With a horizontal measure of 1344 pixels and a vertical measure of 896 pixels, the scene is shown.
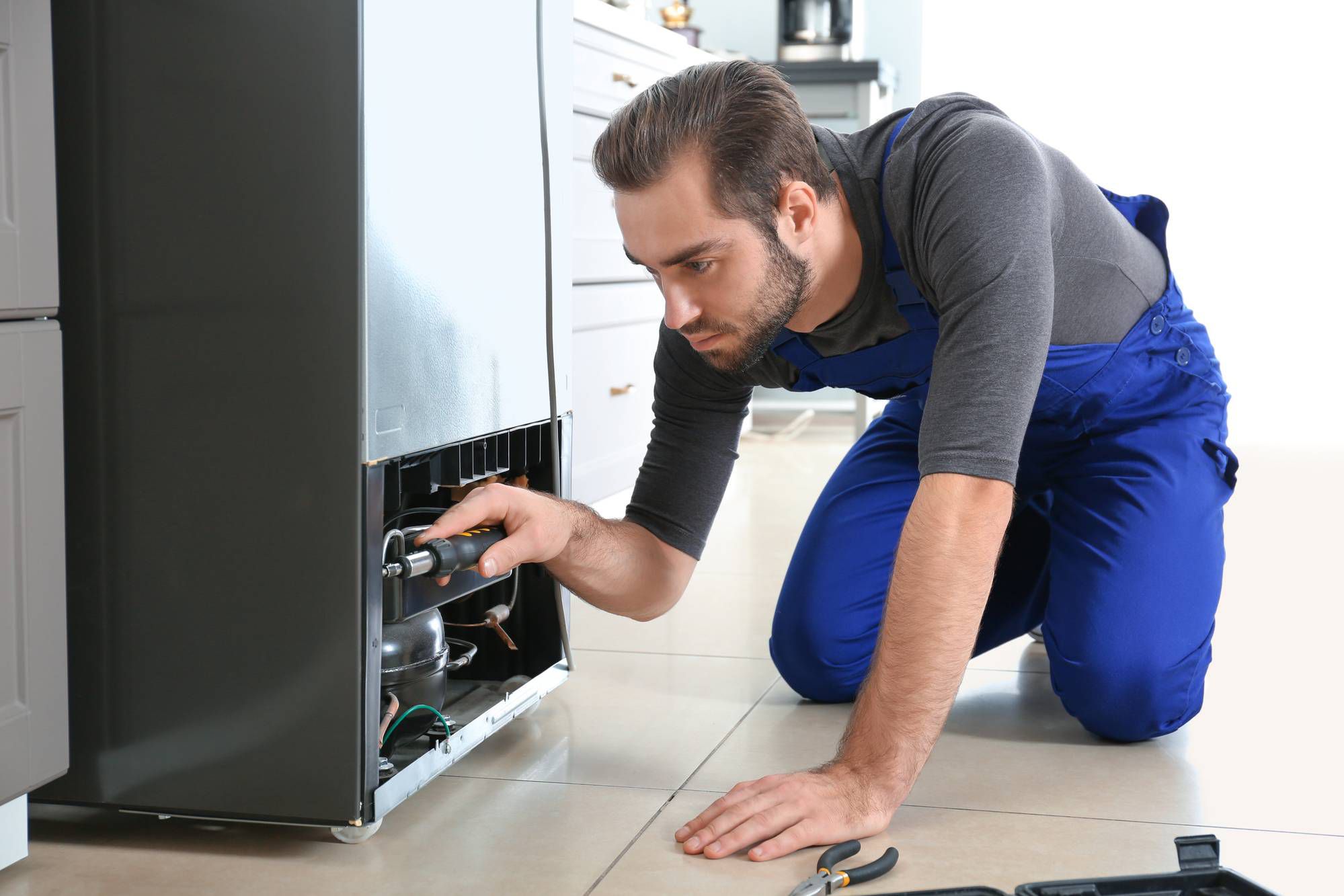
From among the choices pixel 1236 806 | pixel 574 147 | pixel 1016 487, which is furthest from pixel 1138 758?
pixel 574 147

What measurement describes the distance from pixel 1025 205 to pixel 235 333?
64 cm

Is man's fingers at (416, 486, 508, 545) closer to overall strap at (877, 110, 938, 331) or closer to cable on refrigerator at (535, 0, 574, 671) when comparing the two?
cable on refrigerator at (535, 0, 574, 671)

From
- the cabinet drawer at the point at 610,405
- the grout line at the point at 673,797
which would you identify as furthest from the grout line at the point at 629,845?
the cabinet drawer at the point at 610,405

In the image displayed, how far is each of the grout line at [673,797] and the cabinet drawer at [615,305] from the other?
34.6 inches

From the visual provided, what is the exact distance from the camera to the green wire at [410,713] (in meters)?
1.21

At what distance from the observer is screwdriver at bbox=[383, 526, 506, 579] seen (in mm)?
1119

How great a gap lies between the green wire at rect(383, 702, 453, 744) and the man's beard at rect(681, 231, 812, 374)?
41cm

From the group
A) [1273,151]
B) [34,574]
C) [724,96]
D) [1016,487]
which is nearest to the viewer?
[34,574]

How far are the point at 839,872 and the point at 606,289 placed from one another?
1.57 metres

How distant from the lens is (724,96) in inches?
48.6

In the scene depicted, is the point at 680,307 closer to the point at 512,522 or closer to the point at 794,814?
the point at 512,522

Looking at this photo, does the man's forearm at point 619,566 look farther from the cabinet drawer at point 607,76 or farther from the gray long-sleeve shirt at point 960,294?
the cabinet drawer at point 607,76

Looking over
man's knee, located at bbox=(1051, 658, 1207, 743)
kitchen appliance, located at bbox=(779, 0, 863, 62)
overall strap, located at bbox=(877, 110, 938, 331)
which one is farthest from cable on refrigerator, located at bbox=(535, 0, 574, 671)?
kitchen appliance, located at bbox=(779, 0, 863, 62)

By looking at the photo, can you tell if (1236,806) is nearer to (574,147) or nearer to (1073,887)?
(1073,887)
